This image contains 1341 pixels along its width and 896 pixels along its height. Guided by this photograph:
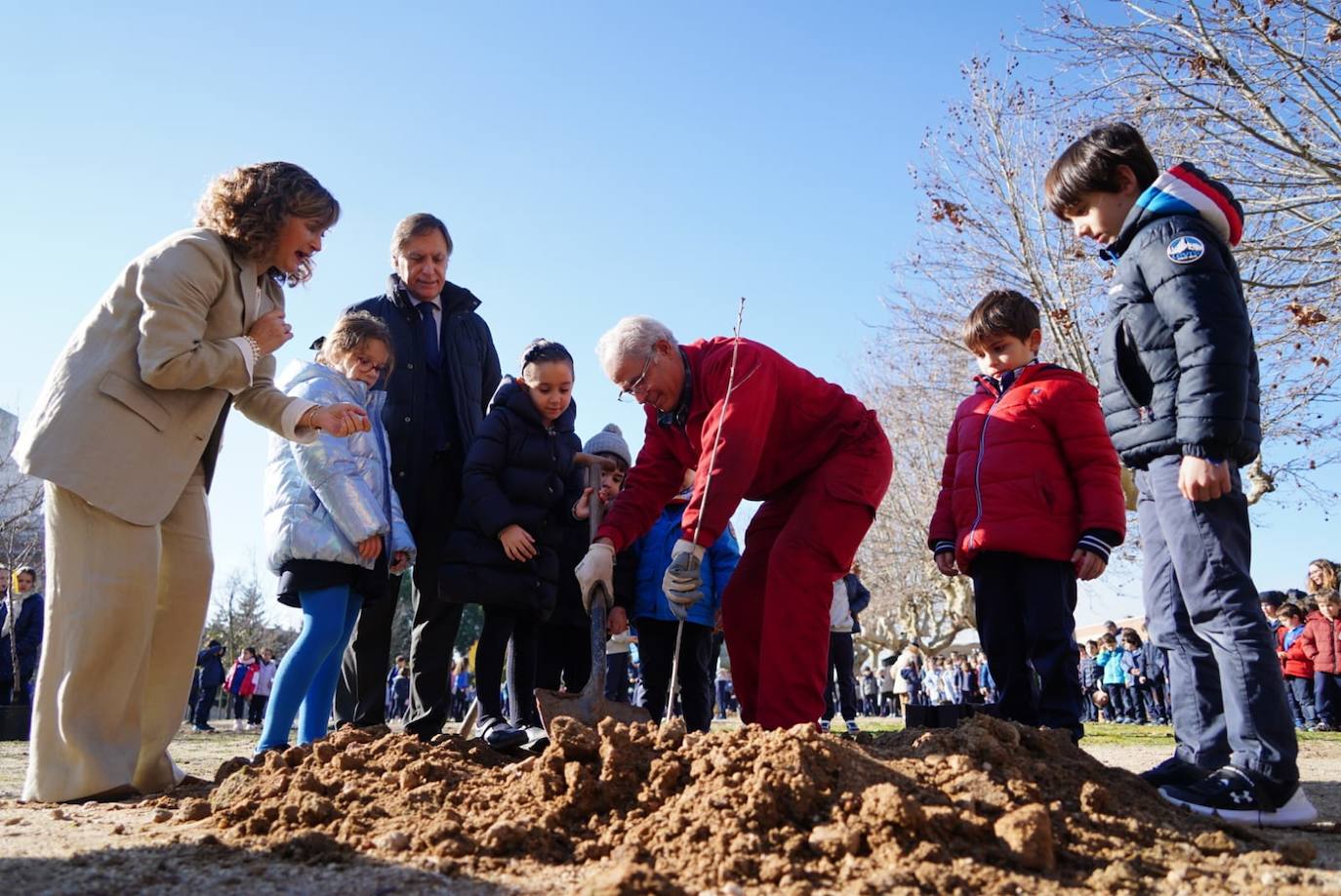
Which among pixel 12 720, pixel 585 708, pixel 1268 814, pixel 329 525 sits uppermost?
pixel 329 525

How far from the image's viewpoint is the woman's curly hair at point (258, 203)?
3.84 metres

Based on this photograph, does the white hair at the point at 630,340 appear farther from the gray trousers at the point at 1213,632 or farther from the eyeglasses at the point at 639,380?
the gray trousers at the point at 1213,632

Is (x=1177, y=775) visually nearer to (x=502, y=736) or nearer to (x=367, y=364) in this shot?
(x=502, y=736)

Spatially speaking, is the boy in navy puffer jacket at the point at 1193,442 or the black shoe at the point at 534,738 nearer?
the boy in navy puffer jacket at the point at 1193,442

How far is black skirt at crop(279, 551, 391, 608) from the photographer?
13.8ft


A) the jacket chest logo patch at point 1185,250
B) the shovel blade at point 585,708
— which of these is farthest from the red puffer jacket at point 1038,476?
the shovel blade at point 585,708

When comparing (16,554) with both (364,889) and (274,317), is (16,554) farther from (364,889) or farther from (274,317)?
(364,889)

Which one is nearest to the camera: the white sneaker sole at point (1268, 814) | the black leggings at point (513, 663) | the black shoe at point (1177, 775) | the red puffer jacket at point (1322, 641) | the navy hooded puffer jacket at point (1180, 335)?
the white sneaker sole at point (1268, 814)

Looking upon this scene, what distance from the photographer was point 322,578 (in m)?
4.23

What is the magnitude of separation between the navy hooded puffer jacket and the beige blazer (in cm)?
304

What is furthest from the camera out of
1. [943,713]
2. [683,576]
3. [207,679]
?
[207,679]

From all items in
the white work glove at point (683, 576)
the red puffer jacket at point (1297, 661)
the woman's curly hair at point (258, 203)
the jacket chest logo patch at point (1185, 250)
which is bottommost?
the red puffer jacket at point (1297, 661)

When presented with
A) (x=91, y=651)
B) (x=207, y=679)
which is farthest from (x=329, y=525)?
(x=207, y=679)

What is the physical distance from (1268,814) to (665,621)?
120 inches
